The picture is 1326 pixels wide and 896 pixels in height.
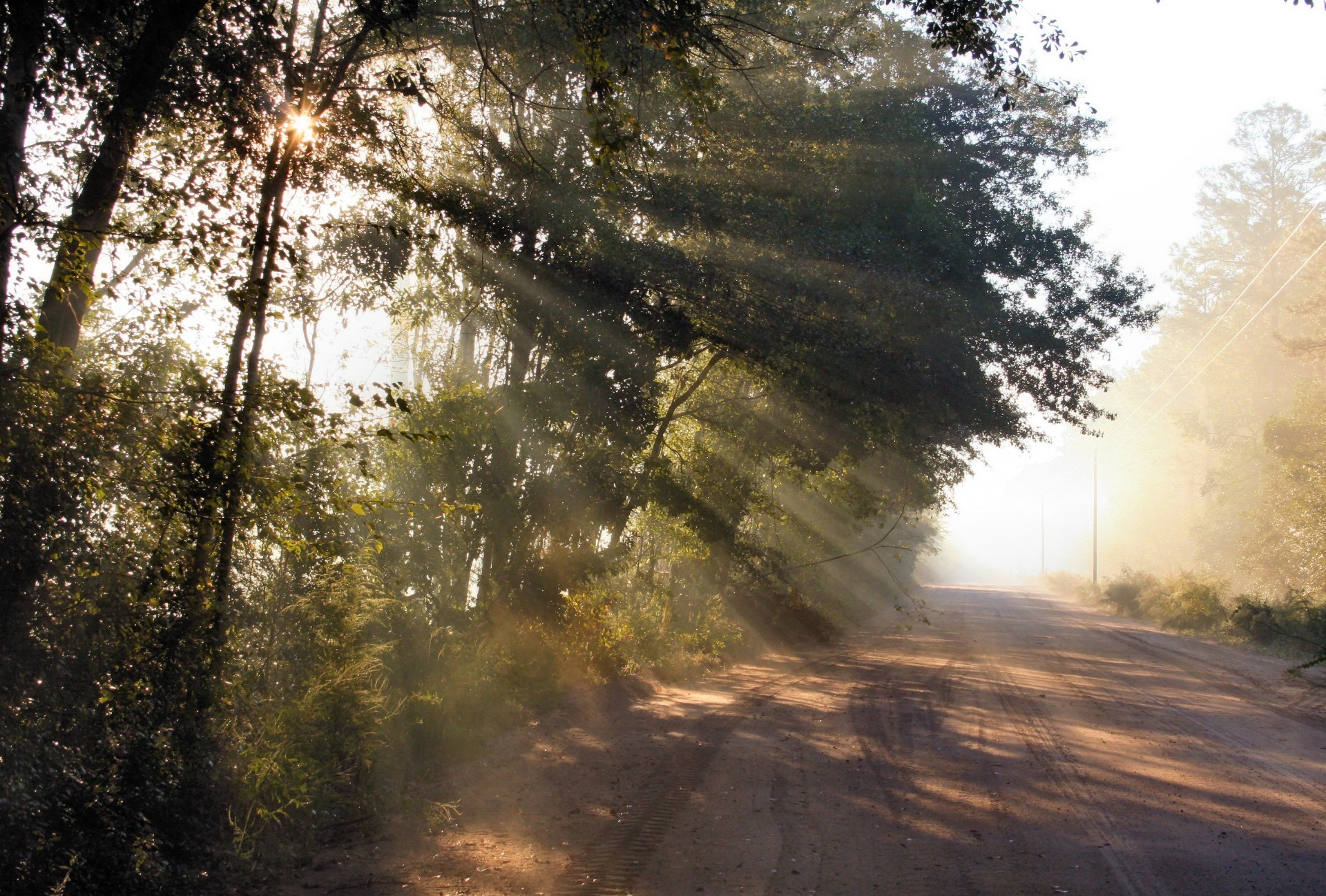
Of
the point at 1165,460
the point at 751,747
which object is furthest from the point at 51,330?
the point at 1165,460

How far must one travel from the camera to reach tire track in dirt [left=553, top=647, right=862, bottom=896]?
5508 mm

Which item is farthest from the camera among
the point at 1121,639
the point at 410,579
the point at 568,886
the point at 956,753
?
the point at 1121,639

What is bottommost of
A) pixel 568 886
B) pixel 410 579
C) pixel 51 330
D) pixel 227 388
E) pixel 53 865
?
pixel 568 886

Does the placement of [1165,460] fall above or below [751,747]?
above

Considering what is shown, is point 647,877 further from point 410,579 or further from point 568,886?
point 410,579

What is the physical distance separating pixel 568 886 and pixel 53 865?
281 cm

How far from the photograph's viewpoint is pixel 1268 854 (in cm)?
568

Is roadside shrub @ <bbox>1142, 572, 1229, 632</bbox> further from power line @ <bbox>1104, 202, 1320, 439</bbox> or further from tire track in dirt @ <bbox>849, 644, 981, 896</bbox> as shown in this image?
power line @ <bbox>1104, 202, 1320, 439</bbox>

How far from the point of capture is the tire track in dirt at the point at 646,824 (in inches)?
217

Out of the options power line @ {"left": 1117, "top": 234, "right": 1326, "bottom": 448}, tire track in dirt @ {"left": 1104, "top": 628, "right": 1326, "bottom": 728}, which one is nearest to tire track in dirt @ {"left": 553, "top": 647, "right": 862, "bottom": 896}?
tire track in dirt @ {"left": 1104, "top": 628, "right": 1326, "bottom": 728}

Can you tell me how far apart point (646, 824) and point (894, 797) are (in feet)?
6.88

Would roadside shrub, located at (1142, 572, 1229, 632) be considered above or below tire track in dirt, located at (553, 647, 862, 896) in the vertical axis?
above

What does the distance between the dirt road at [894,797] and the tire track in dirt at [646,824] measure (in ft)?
0.08

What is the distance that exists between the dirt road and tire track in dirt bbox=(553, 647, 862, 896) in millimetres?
24
